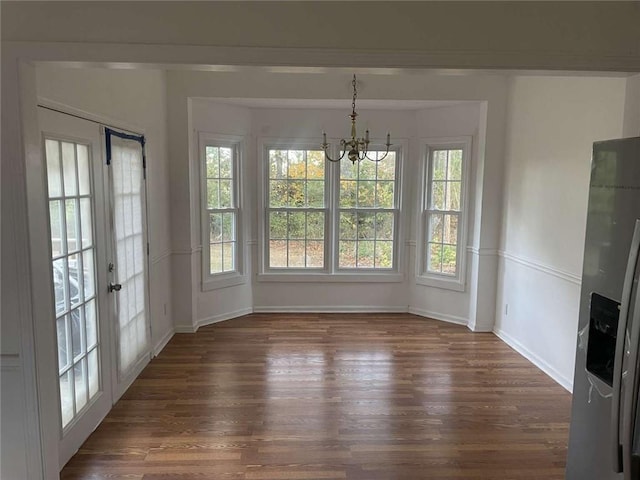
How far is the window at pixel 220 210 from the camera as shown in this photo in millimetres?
5035

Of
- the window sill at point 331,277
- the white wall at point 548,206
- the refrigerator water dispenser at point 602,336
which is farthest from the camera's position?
the window sill at point 331,277

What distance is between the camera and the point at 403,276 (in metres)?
5.74

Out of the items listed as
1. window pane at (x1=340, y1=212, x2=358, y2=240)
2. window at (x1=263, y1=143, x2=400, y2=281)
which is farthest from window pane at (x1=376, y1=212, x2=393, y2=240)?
window pane at (x1=340, y1=212, x2=358, y2=240)

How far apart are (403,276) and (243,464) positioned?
3534mm

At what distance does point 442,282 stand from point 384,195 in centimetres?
128

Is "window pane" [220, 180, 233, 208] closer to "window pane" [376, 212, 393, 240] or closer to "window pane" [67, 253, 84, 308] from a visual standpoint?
"window pane" [376, 212, 393, 240]

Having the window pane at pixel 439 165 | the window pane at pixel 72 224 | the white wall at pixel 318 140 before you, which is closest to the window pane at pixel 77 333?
the window pane at pixel 72 224

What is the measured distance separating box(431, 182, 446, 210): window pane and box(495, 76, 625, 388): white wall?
79 cm

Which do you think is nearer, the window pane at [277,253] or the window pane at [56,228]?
the window pane at [56,228]

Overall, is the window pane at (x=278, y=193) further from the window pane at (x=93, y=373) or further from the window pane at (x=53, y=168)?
the window pane at (x=53, y=168)

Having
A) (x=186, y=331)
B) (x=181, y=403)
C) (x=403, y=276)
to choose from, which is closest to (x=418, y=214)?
(x=403, y=276)

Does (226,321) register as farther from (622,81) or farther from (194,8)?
(622,81)

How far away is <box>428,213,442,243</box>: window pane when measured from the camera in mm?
5426

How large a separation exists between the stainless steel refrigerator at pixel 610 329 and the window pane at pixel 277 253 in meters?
3.98
